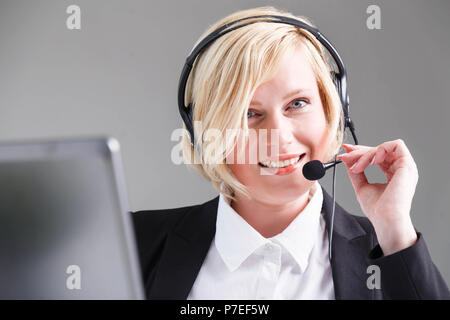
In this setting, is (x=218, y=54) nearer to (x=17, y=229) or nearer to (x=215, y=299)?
(x=215, y=299)

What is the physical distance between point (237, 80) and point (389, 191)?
42cm

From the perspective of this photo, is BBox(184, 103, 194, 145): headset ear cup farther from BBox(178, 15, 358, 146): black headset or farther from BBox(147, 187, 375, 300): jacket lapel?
BBox(147, 187, 375, 300): jacket lapel

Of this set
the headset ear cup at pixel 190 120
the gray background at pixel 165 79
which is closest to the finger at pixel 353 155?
the headset ear cup at pixel 190 120

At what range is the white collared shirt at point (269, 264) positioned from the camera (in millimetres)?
1194

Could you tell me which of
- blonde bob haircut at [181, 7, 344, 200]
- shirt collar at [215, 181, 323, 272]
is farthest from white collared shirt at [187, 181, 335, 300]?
blonde bob haircut at [181, 7, 344, 200]

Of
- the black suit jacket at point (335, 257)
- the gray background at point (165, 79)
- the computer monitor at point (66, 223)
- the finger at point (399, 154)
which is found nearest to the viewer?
the computer monitor at point (66, 223)

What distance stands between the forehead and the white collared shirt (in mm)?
299

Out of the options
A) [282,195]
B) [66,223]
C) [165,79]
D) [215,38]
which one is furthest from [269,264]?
[165,79]

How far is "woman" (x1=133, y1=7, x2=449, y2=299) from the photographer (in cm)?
114

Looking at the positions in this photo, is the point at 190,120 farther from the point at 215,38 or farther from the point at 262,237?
the point at 262,237

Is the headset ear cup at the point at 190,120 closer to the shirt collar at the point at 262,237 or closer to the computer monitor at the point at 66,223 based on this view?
the shirt collar at the point at 262,237

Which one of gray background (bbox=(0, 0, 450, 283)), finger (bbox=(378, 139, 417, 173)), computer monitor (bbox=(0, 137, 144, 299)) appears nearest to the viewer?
computer monitor (bbox=(0, 137, 144, 299))

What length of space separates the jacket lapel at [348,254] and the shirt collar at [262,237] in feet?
0.15
